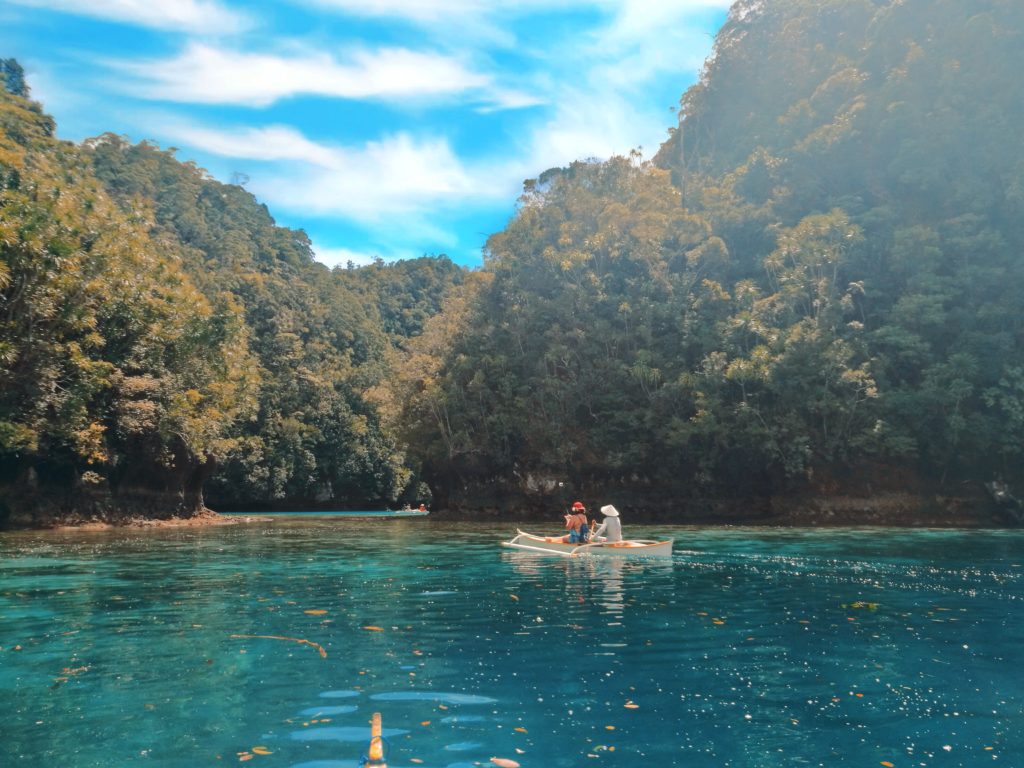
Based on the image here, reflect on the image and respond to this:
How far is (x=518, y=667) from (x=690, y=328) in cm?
4197

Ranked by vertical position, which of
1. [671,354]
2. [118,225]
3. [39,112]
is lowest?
[671,354]

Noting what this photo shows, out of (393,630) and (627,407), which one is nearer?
(393,630)

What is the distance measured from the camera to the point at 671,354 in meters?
49.4

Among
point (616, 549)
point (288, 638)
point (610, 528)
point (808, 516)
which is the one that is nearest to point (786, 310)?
point (808, 516)

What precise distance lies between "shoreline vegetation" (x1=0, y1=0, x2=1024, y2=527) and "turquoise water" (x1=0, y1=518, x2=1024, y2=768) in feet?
73.6

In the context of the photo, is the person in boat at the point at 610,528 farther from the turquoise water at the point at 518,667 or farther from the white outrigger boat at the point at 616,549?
the turquoise water at the point at 518,667

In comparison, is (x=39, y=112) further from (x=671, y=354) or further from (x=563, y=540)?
(x=563, y=540)

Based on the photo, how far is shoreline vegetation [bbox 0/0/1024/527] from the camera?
37.7 meters

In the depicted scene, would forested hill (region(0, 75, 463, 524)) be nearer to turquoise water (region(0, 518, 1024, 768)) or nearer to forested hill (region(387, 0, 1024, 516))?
forested hill (region(387, 0, 1024, 516))

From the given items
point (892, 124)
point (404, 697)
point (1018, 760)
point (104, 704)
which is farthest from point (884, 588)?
point (892, 124)

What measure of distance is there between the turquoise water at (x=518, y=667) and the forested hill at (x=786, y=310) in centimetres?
2586

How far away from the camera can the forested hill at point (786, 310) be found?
42000mm

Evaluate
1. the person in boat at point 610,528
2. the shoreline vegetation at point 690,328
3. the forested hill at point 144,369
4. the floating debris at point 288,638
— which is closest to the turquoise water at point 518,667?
the floating debris at point 288,638

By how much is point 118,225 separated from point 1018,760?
145 ft
